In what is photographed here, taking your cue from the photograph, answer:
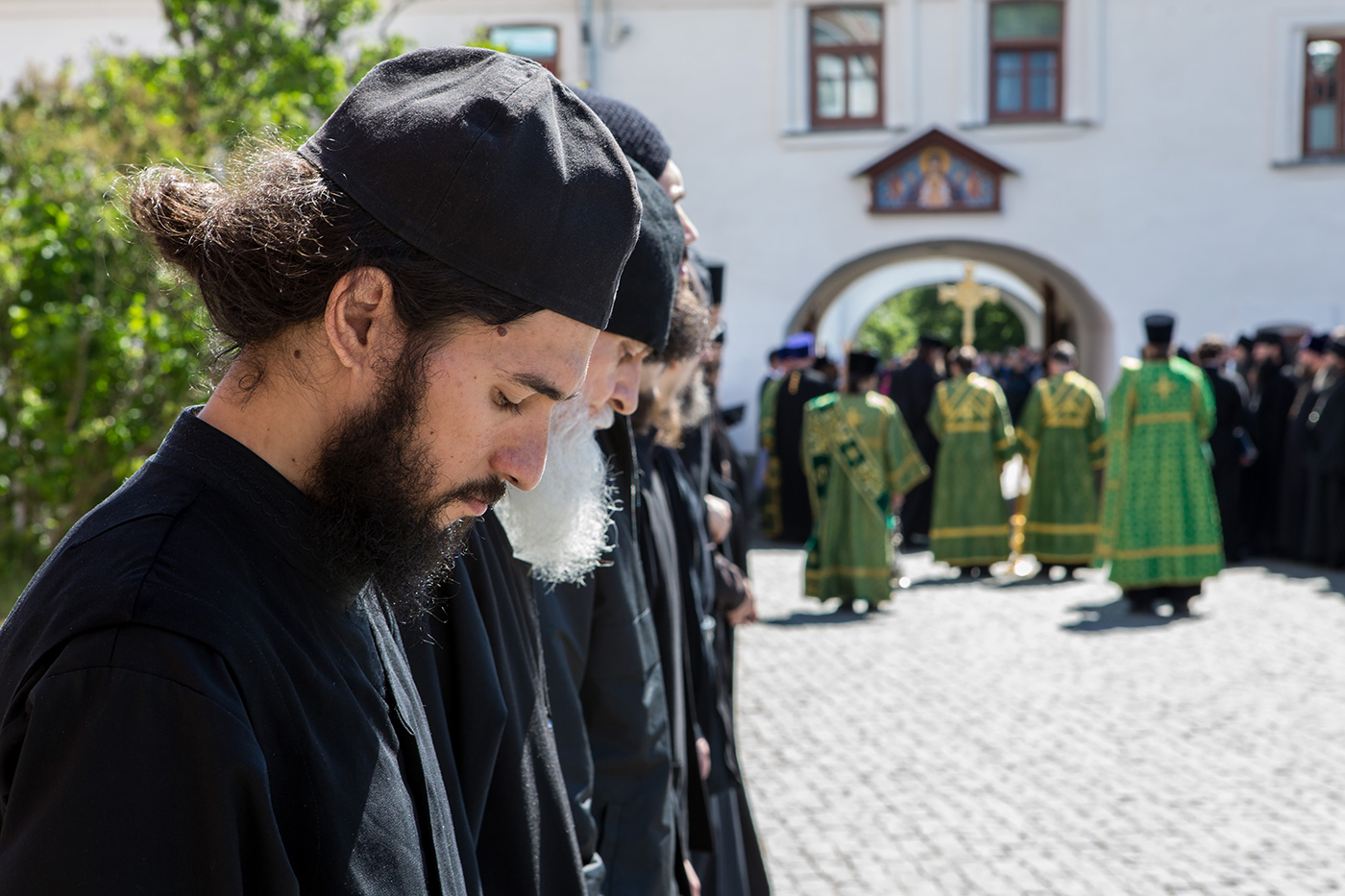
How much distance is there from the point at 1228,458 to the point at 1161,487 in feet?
11.0

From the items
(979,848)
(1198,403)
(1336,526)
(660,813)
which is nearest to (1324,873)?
(979,848)

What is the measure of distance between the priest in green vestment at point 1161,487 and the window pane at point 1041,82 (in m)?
7.99

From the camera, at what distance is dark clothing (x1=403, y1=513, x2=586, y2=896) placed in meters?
1.47

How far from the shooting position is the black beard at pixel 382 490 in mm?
1131

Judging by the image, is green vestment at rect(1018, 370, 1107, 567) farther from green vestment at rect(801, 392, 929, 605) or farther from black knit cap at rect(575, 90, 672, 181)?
black knit cap at rect(575, 90, 672, 181)

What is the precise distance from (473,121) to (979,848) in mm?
4070

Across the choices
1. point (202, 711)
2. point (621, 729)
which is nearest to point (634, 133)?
point (621, 729)

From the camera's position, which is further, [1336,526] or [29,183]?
[1336,526]

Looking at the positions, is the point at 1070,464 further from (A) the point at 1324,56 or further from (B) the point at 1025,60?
(A) the point at 1324,56

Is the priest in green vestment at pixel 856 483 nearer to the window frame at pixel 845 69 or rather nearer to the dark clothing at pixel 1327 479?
the dark clothing at pixel 1327 479

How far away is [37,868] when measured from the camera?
0.86m

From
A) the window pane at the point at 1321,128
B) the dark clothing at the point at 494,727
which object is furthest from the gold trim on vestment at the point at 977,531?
the dark clothing at the point at 494,727

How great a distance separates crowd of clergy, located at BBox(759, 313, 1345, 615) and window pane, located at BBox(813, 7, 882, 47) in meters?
4.45

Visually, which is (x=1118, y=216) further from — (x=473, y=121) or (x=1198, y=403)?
(x=473, y=121)
